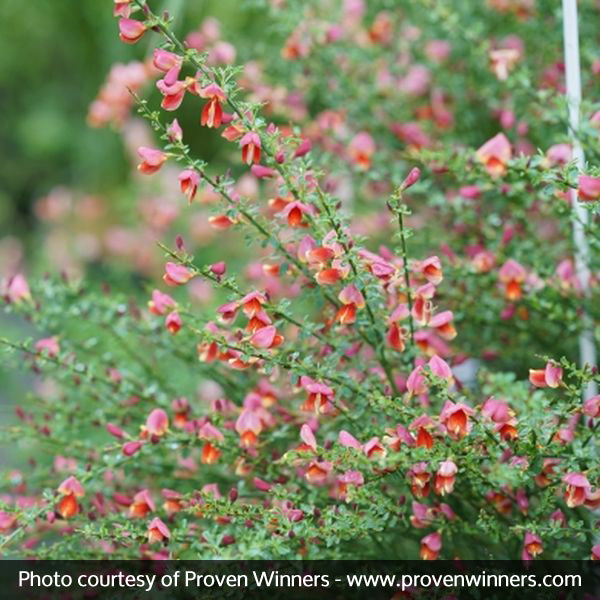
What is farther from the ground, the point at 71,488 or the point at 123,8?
the point at 123,8

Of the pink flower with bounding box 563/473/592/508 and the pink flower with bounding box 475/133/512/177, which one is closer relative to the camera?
the pink flower with bounding box 563/473/592/508

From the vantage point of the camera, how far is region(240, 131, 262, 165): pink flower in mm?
793

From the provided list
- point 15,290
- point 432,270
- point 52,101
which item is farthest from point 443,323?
point 52,101

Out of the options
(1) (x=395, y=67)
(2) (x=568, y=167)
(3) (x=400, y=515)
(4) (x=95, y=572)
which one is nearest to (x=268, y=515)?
(3) (x=400, y=515)

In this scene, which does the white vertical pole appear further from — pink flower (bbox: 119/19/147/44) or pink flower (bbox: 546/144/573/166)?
pink flower (bbox: 119/19/147/44)

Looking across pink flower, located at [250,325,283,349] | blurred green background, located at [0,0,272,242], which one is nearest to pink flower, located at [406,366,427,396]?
pink flower, located at [250,325,283,349]

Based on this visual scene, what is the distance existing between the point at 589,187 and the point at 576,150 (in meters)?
0.26

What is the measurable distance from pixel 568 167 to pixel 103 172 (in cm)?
282

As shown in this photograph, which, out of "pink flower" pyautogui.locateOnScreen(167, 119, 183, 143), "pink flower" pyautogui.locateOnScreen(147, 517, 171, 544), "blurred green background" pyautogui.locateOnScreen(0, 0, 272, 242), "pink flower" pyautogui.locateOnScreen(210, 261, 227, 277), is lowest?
"pink flower" pyautogui.locateOnScreen(147, 517, 171, 544)

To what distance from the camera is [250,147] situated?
0.79m

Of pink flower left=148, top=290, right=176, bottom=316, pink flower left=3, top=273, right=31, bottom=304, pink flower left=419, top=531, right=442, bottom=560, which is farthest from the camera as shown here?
pink flower left=3, top=273, right=31, bottom=304

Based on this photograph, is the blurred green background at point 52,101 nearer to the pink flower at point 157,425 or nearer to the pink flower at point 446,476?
the pink flower at point 157,425

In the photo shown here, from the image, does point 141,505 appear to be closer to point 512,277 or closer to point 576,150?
point 512,277

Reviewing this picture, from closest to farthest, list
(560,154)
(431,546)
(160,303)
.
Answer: (431,546) → (160,303) → (560,154)
